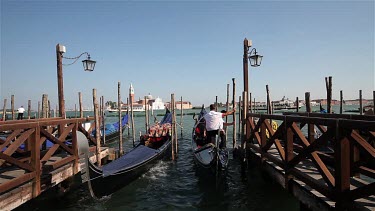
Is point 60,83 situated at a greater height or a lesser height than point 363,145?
greater

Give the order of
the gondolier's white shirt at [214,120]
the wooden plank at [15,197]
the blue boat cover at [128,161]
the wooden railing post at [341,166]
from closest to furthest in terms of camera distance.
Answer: the wooden railing post at [341,166] → the wooden plank at [15,197] → the blue boat cover at [128,161] → the gondolier's white shirt at [214,120]

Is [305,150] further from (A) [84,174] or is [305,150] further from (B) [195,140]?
(B) [195,140]

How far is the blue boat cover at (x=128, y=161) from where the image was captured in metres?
5.49

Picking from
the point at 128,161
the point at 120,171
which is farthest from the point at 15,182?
the point at 128,161

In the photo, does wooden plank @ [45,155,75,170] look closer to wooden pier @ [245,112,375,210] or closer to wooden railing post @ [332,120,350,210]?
wooden pier @ [245,112,375,210]

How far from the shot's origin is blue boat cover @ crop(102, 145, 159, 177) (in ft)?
18.0

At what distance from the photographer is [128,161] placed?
6.55 metres

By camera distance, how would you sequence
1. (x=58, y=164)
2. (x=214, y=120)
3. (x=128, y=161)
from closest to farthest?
(x=58, y=164), (x=128, y=161), (x=214, y=120)

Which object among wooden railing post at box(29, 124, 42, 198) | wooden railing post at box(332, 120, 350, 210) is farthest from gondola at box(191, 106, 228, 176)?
wooden railing post at box(29, 124, 42, 198)

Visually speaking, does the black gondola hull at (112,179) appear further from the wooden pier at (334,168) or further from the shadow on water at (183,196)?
the wooden pier at (334,168)

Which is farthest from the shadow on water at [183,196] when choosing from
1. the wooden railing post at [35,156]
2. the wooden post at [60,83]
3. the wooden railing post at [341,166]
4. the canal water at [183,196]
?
the wooden post at [60,83]

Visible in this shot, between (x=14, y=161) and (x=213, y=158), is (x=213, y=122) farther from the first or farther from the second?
(x=14, y=161)

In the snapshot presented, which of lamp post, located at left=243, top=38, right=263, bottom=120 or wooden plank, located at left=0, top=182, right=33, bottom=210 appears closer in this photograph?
wooden plank, located at left=0, top=182, right=33, bottom=210

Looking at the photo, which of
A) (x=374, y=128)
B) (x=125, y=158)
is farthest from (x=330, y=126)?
(x=125, y=158)
